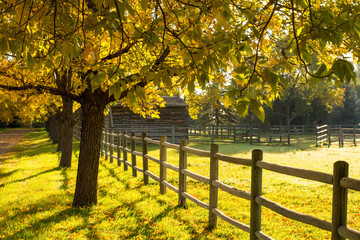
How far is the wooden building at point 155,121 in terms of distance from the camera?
26.2 m

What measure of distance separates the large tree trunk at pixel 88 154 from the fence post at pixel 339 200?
5.07 m

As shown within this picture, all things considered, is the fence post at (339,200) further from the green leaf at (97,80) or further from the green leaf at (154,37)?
the green leaf at (97,80)

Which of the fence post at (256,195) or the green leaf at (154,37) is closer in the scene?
the green leaf at (154,37)

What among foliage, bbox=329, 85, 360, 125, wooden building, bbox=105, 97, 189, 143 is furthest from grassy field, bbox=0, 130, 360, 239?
foliage, bbox=329, 85, 360, 125

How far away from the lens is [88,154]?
7250mm

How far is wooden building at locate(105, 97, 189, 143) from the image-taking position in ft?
86.1

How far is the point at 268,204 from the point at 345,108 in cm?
5231

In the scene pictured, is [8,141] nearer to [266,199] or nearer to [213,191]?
[213,191]

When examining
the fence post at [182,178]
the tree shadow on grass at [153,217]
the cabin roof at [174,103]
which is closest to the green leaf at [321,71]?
the tree shadow on grass at [153,217]

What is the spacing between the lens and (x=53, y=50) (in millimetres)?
3900

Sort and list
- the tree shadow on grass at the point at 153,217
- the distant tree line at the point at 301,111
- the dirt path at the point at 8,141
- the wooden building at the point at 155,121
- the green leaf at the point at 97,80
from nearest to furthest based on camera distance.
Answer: the green leaf at the point at 97,80 → the tree shadow on grass at the point at 153,217 → the dirt path at the point at 8,141 → the wooden building at the point at 155,121 → the distant tree line at the point at 301,111

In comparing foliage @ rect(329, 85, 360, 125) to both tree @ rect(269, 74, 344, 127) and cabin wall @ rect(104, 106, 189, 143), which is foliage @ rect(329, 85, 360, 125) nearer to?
tree @ rect(269, 74, 344, 127)

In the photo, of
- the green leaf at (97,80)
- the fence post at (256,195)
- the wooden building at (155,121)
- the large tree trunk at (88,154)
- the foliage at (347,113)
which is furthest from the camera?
the foliage at (347,113)

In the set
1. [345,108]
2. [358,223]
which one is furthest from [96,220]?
[345,108]
